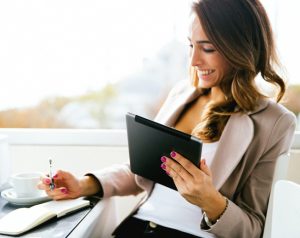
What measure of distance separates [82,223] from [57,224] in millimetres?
60

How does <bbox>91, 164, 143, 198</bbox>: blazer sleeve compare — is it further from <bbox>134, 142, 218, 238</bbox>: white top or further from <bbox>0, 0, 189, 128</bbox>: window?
<bbox>0, 0, 189, 128</bbox>: window

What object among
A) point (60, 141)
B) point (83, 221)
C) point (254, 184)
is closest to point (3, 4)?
point (60, 141)

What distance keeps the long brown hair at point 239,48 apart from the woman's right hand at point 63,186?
367 mm

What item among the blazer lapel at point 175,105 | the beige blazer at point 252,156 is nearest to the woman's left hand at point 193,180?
the beige blazer at point 252,156

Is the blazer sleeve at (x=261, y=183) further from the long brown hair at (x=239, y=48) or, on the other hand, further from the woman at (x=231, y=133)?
the long brown hair at (x=239, y=48)

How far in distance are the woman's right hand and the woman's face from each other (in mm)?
461

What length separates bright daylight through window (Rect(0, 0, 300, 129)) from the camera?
173 centimetres

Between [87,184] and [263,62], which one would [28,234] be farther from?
[263,62]

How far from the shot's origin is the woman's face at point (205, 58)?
49.4 inches

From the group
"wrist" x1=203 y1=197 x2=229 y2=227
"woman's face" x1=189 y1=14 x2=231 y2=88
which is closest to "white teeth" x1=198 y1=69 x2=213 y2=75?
"woman's face" x1=189 y1=14 x2=231 y2=88

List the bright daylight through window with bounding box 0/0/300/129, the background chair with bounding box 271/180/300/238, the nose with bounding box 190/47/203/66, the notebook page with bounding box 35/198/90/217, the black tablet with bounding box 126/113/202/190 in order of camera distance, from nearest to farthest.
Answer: the background chair with bounding box 271/180/300/238 < the black tablet with bounding box 126/113/202/190 < the notebook page with bounding box 35/198/90/217 < the nose with bounding box 190/47/203/66 < the bright daylight through window with bounding box 0/0/300/129

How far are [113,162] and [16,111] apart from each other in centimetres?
47

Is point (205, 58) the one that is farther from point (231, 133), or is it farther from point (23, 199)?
point (23, 199)

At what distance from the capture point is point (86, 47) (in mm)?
1778
